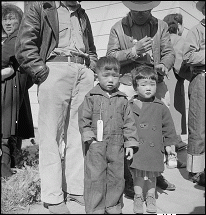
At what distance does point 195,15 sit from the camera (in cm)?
538

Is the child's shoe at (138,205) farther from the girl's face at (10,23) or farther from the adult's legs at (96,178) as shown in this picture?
the girl's face at (10,23)

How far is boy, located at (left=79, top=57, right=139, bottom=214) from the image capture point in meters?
2.54

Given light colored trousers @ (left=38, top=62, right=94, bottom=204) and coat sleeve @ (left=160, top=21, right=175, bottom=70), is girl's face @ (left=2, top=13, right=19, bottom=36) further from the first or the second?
coat sleeve @ (left=160, top=21, right=175, bottom=70)

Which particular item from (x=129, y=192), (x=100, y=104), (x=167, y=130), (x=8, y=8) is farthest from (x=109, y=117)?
(x=8, y=8)

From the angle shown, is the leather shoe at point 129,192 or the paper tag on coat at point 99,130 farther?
the leather shoe at point 129,192

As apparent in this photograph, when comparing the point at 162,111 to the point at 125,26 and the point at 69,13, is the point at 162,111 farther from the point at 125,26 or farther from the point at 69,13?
the point at 69,13

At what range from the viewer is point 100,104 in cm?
259

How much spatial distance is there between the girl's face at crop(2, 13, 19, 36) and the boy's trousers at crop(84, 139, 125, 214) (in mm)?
1731

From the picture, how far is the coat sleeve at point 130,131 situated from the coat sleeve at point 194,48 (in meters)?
0.94

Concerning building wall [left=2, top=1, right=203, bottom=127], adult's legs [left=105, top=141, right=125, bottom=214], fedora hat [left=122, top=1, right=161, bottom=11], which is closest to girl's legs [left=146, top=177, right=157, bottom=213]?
adult's legs [left=105, top=141, right=125, bottom=214]

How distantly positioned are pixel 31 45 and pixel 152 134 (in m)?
1.33

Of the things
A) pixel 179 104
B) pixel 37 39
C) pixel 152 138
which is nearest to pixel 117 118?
pixel 152 138

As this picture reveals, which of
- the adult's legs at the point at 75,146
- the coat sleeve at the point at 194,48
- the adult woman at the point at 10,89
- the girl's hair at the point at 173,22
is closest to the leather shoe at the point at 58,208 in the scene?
the adult's legs at the point at 75,146

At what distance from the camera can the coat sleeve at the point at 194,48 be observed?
3.01 metres
